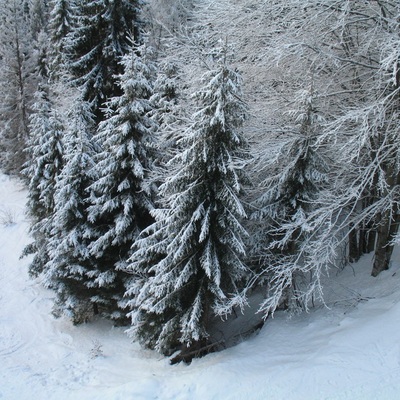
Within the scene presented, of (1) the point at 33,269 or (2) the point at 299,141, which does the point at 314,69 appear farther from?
(1) the point at 33,269

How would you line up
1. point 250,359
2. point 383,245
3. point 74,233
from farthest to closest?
point 74,233, point 383,245, point 250,359

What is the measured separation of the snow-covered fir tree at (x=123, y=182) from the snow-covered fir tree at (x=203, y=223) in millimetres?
2383

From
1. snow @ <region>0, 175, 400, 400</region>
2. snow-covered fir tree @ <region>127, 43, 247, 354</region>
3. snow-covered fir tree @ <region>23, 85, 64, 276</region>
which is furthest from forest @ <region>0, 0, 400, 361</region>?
snow-covered fir tree @ <region>23, 85, 64, 276</region>

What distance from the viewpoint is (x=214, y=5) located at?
888 cm

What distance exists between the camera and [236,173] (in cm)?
750

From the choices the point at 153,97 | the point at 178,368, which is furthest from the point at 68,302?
the point at 153,97

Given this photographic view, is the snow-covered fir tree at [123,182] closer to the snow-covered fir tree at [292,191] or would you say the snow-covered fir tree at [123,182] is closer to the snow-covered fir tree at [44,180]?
the snow-covered fir tree at [44,180]

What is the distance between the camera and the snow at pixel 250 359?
557 cm

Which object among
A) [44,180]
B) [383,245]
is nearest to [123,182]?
[44,180]

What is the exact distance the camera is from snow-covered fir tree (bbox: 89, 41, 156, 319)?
9.77 metres

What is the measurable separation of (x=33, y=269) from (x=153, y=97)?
861cm

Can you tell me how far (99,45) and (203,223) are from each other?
1015 centimetres

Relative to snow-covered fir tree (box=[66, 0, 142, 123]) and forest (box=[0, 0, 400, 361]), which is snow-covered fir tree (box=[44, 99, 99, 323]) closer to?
forest (box=[0, 0, 400, 361])

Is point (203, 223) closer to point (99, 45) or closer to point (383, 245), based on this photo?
point (383, 245)
